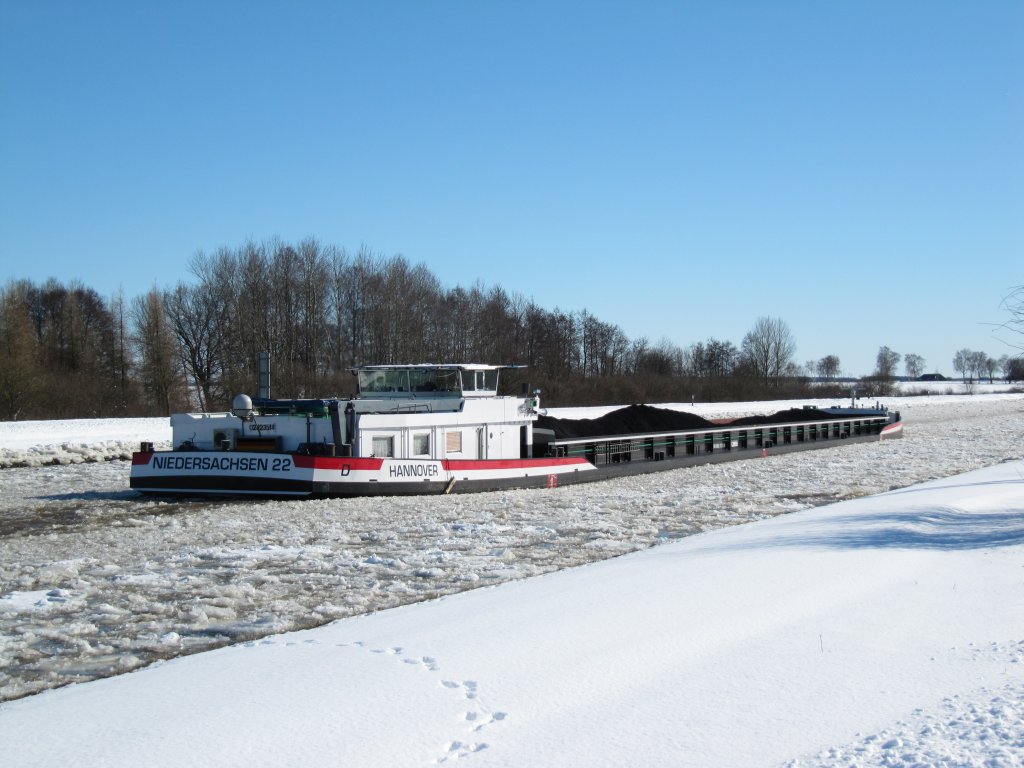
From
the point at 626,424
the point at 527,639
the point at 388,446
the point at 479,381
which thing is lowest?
the point at 527,639

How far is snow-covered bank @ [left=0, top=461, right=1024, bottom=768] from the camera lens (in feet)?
15.1

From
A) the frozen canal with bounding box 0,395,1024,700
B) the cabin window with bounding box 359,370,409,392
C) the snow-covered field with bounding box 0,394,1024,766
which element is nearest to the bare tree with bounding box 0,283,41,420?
the frozen canal with bounding box 0,395,1024,700

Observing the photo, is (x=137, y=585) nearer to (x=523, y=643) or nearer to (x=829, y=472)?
(x=523, y=643)

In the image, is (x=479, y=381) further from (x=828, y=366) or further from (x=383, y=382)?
(x=828, y=366)

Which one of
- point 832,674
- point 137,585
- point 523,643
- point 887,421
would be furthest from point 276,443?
point 887,421

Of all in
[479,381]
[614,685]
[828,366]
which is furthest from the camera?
[828,366]

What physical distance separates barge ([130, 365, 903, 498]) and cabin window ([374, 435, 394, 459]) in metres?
0.02

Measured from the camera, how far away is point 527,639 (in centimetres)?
668

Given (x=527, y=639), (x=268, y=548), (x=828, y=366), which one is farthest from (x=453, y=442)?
(x=828, y=366)

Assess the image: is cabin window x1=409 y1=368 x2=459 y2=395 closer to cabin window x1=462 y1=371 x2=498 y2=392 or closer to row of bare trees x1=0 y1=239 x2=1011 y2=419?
cabin window x1=462 y1=371 x2=498 y2=392

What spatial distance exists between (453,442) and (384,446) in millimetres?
1896

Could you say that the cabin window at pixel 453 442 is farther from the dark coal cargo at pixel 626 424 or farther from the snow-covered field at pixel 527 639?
the dark coal cargo at pixel 626 424

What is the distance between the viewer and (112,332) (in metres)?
59.5

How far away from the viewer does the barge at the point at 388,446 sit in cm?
1780
